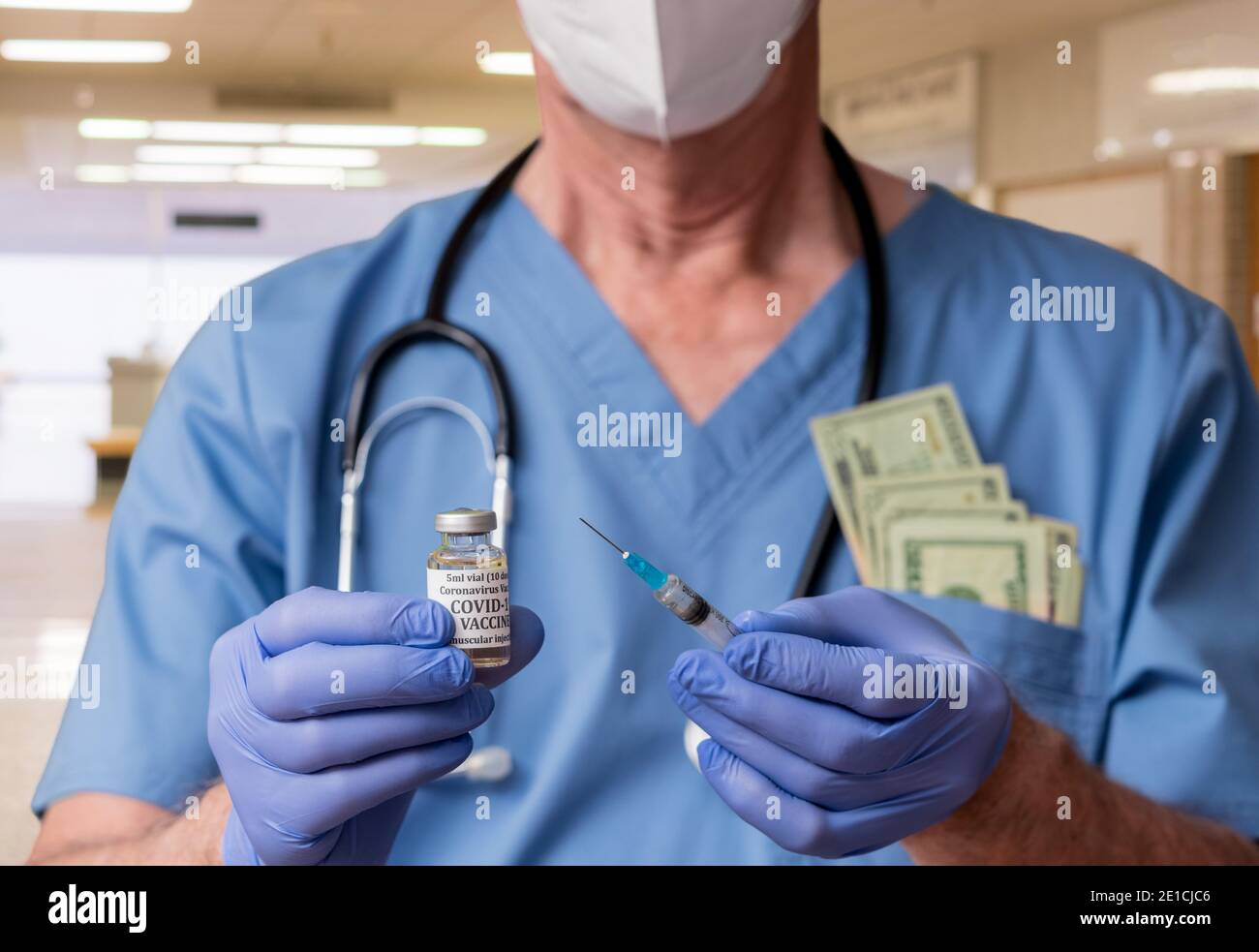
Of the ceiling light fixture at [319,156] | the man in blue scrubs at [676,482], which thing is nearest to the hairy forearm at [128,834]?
the man in blue scrubs at [676,482]

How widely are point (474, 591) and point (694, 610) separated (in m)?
0.10

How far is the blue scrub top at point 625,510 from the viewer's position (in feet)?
2.46

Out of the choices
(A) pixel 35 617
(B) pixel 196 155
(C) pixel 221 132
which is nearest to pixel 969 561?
(A) pixel 35 617

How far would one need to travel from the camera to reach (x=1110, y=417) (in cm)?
82

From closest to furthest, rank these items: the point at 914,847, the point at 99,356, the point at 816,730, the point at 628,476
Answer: the point at 816,730 < the point at 914,847 < the point at 628,476 < the point at 99,356

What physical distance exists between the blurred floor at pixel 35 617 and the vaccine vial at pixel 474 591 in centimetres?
37

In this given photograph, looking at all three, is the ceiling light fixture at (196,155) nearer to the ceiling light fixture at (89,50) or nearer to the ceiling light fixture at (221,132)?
the ceiling light fixture at (221,132)

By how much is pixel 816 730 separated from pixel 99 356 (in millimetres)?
4959

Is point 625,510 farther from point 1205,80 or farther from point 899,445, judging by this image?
point 1205,80

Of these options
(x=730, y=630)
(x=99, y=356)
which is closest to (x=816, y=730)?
(x=730, y=630)

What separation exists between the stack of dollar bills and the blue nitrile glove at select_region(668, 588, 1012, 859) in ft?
0.57

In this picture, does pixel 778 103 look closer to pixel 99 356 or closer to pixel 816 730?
pixel 816 730

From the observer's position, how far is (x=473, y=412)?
0.81 meters

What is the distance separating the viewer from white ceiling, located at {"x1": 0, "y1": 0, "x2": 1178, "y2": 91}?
3273 mm
